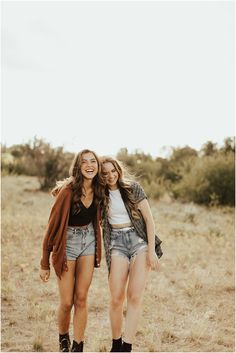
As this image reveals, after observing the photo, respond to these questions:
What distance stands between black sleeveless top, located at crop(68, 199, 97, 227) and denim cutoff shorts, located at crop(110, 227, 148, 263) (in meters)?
0.30

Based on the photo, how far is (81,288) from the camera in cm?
409

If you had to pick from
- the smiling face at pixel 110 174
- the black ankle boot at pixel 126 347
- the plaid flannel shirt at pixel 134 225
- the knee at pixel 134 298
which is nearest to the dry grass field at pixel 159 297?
the black ankle boot at pixel 126 347

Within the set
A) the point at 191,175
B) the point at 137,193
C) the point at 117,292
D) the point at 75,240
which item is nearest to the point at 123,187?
the point at 137,193

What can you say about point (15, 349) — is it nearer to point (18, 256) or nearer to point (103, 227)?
point (103, 227)

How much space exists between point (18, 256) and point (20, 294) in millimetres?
1899

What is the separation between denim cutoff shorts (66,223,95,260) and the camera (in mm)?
4070

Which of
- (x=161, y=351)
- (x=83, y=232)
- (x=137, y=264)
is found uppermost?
(x=83, y=232)

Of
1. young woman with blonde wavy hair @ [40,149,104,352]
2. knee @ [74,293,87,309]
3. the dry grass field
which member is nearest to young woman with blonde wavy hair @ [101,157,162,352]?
young woman with blonde wavy hair @ [40,149,104,352]

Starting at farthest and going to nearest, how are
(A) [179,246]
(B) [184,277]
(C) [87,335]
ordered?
(A) [179,246] < (B) [184,277] < (C) [87,335]

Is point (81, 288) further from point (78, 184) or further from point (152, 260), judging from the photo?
point (78, 184)

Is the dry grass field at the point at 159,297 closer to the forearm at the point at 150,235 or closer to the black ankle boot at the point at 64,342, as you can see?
the black ankle boot at the point at 64,342

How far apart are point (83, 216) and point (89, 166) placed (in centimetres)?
46

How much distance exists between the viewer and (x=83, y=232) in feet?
13.5

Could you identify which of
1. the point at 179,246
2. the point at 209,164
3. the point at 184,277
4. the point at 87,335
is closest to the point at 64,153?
the point at 209,164
